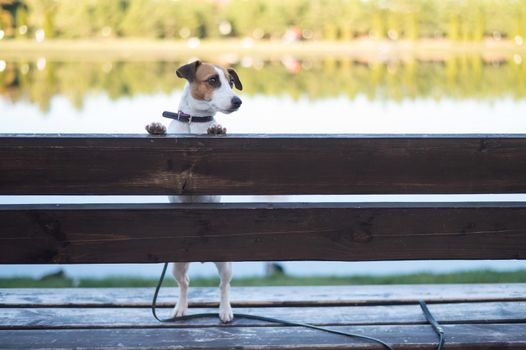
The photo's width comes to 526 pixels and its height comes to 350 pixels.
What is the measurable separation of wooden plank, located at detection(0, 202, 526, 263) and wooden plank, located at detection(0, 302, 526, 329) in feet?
1.36

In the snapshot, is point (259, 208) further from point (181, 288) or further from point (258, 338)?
point (181, 288)

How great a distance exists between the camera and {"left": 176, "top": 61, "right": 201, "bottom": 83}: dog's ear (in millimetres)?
3479

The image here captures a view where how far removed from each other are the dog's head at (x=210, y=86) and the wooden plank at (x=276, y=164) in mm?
1236

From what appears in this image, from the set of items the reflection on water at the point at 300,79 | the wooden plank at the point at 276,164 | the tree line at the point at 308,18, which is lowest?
the reflection on water at the point at 300,79

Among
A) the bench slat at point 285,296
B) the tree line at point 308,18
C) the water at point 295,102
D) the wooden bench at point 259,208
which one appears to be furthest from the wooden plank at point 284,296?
the tree line at point 308,18

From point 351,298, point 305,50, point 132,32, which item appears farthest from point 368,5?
point 351,298

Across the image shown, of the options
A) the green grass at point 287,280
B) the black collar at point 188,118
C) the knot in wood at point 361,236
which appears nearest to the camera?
the knot in wood at point 361,236

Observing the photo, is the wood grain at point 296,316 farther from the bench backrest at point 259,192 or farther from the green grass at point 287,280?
the green grass at point 287,280

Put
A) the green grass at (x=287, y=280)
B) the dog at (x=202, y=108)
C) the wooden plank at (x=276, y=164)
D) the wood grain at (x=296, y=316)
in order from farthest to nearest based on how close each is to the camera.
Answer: the green grass at (x=287, y=280)
the dog at (x=202, y=108)
the wood grain at (x=296, y=316)
the wooden plank at (x=276, y=164)

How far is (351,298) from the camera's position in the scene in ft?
9.62

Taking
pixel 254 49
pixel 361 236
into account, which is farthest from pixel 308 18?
pixel 361 236

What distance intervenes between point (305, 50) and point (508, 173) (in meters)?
41.3

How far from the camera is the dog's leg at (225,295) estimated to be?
265 centimetres

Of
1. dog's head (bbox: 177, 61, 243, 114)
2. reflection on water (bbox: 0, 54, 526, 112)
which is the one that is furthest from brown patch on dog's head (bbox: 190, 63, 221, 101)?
reflection on water (bbox: 0, 54, 526, 112)
